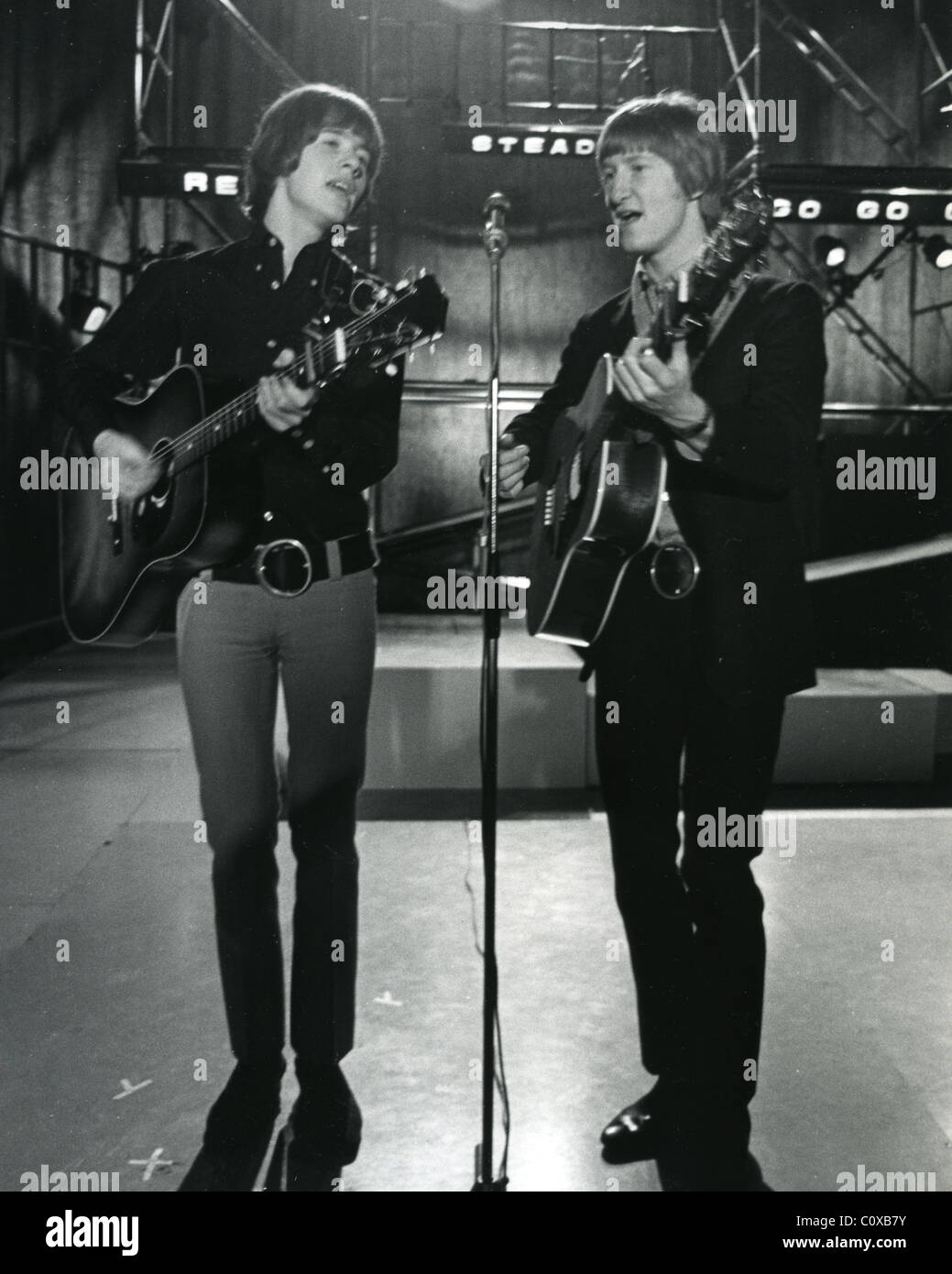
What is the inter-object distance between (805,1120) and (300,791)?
40.2 inches

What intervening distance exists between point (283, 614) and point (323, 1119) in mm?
816

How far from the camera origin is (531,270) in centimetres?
885

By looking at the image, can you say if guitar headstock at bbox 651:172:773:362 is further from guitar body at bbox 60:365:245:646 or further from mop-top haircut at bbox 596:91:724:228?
guitar body at bbox 60:365:245:646

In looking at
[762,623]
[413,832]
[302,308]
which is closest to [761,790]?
[762,623]

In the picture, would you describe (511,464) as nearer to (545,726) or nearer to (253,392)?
(253,392)

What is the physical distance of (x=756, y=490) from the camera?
166 centimetres

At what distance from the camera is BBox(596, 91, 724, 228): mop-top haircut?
5.70 ft

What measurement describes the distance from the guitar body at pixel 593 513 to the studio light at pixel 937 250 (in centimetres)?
679

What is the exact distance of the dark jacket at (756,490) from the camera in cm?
164

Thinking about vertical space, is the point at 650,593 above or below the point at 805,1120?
above

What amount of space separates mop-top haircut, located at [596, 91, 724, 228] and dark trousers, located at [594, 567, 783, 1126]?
60 cm

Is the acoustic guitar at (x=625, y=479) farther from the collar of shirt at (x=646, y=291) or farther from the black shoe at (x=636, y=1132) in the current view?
the black shoe at (x=636, y=1132)

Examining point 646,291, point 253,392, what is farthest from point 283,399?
point 646,291

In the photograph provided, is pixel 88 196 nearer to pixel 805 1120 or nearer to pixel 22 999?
pixel 22 999
